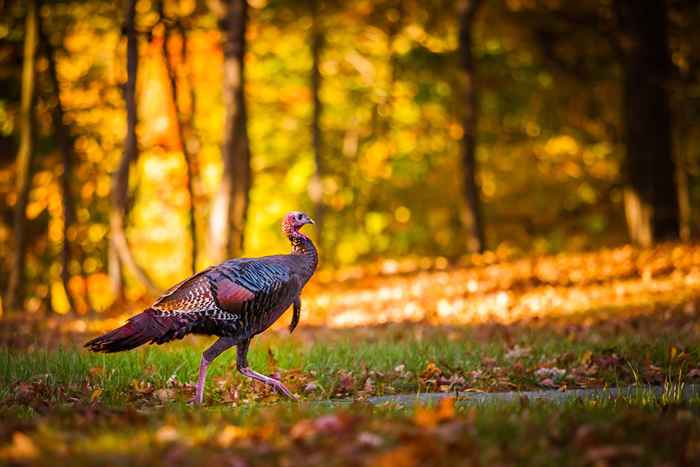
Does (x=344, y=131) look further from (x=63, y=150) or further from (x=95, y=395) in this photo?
(x=95, y=395)

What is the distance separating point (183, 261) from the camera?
34.9 metres

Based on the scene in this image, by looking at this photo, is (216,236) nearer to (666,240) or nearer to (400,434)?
(666,240)

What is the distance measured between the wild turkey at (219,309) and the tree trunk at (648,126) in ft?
44.9

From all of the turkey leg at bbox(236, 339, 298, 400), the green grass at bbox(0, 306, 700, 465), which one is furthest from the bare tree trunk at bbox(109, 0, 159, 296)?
the turkey leg at bbox(236, 339, 298, 400)

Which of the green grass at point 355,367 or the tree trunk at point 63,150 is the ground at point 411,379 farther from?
the tree trunk at point 63,150

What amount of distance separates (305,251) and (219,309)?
1.02 m

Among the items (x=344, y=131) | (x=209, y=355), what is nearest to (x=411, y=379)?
(x=209, y=355)

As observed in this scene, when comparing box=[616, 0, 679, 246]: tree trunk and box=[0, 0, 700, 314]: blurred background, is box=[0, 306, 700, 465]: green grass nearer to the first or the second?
box=[616, 0, 679, 246]: tree trunk

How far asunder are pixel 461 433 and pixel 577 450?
0.60 metres

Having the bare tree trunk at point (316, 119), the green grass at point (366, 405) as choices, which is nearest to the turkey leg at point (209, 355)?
the green grass at point (366, 405)

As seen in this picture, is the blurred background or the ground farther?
the blurred background

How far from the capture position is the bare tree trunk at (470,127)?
22.7 meters

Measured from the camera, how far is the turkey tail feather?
7.04m

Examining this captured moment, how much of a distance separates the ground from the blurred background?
364 centimetres
